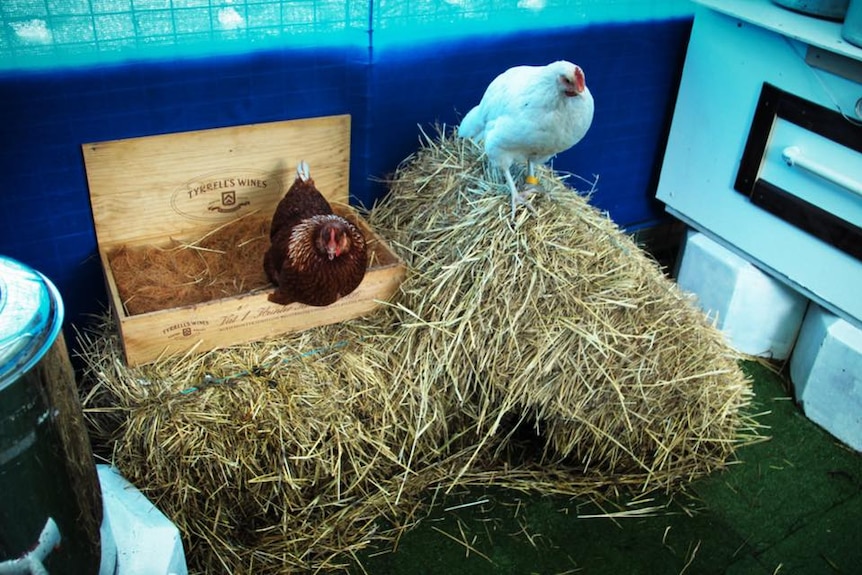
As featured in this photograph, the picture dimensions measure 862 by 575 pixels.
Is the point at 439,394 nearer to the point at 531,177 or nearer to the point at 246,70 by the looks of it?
the point at 531,177

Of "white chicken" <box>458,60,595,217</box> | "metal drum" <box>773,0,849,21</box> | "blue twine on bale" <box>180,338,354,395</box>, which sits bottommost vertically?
"blue twine on bale" <box>180,338,354,395</box>

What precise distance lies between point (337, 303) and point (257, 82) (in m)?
0.80

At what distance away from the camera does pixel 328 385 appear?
2596 millimetres

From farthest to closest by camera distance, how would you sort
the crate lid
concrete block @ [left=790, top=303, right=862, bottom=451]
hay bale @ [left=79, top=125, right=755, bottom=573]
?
concrete block @ [left=790, top=303, right=862, bottom=451]
the crate lid
hay bale @ [left=79, top=125, right=755, bottom=573]

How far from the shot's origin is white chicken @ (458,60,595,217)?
100 inches

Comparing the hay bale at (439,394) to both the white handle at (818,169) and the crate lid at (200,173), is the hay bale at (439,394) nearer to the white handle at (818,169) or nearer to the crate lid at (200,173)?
the crate lid at (200,173)

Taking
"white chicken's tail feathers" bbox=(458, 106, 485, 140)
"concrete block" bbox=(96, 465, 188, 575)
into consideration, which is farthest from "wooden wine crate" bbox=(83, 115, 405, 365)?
"concrete block" bbox=(96, 465, 188, 575)

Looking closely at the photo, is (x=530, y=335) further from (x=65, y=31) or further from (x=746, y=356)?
(x=65, y=31)

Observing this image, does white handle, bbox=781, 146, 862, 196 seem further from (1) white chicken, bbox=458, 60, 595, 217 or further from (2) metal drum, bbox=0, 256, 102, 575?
(2) metal drum, bbox=0, 256, 102, 575

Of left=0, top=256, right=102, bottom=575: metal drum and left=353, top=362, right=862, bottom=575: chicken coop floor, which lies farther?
left=353, top=362, right=862, bottom=575: chicken coop floor

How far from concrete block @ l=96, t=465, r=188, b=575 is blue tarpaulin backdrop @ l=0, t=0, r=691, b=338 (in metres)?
1.03

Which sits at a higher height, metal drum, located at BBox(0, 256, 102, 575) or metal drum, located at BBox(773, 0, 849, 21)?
metal drum, located at BBox(773, 0, 849, 21)

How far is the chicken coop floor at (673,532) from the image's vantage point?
8.54ft

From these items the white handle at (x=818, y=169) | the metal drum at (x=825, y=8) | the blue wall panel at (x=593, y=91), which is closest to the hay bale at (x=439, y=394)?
the blue wall panel at (x=593, y=91)
